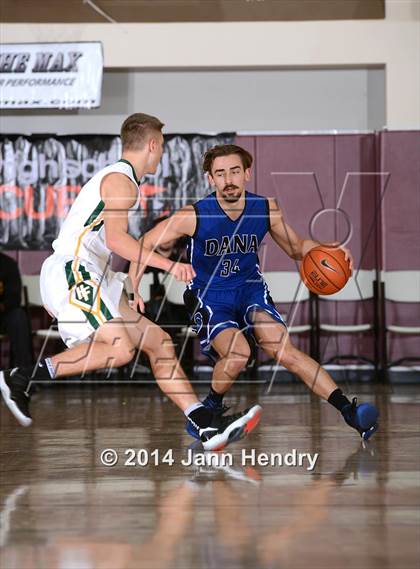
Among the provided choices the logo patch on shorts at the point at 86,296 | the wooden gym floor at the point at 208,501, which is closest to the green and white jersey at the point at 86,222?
the logo patch on shorts at the point at 86,296

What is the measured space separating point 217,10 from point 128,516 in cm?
709

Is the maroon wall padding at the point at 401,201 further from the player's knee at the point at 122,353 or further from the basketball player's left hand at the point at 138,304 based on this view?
the player's knee at the point at 122,353

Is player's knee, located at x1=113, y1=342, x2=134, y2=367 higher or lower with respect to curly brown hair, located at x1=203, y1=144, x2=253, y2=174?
lower

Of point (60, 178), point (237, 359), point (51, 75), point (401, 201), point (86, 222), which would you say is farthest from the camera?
point (60, 178)

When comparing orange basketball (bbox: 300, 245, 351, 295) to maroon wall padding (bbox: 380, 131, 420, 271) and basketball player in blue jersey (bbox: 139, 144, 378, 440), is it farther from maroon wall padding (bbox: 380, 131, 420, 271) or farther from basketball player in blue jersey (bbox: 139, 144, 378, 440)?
maroon wall padding (bbox: 380, 131, 420, 271)

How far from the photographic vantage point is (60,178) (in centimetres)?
938

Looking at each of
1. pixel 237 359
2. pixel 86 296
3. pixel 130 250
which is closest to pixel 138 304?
pixel 86 296

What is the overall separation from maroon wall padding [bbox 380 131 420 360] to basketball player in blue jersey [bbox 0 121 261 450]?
5.37 metres

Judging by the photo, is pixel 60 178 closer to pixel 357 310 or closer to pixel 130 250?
pixel 357 310

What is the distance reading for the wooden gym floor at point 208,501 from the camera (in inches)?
103

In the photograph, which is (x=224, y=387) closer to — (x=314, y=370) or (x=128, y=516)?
(x=314, y=370)

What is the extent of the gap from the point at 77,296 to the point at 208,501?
3.70 ft

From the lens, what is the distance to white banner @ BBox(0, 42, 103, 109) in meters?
9.09

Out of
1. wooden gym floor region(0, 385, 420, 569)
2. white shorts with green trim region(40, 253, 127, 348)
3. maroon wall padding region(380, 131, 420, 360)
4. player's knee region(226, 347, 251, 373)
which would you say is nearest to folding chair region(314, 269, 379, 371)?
maroon wall padding region(380, 131, 420, 360)
